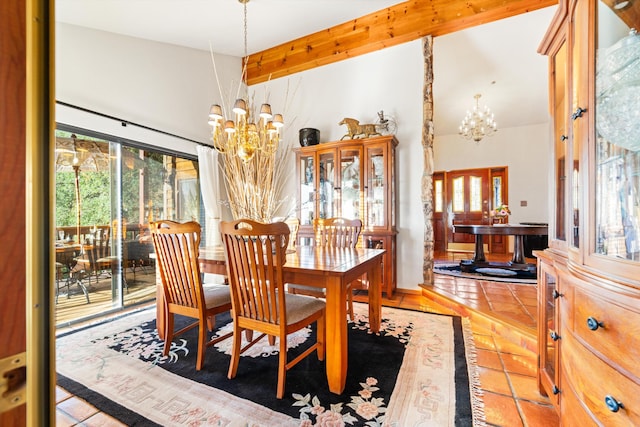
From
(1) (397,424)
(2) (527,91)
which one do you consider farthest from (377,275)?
(2) (527,91)

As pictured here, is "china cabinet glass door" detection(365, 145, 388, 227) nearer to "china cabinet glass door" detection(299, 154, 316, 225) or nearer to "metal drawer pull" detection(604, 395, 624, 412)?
"china cabinet glass door" detection(299, 154, 316, 225)

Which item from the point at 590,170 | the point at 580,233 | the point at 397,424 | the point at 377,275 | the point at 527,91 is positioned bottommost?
the point at 397,424

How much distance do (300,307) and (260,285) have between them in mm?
314

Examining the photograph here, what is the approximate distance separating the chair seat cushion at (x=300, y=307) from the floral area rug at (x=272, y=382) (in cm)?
40

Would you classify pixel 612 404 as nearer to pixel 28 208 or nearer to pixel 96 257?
pixel 28 208

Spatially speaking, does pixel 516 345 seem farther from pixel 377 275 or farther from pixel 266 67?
pixel 266 67

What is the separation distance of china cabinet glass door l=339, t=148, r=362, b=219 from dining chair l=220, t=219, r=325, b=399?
6.59 feet

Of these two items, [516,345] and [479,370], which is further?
[516,345]

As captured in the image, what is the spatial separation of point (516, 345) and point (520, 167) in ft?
17.1

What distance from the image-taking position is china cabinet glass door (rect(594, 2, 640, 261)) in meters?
0.78

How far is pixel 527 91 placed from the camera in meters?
4.64

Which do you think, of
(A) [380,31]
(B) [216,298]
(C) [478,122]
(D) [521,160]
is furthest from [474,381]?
(D) [521,160]

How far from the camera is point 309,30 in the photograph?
12.5 feet

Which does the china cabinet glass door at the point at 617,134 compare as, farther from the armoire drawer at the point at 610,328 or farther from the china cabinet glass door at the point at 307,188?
the china cabinet glass door at the point at 307,188
